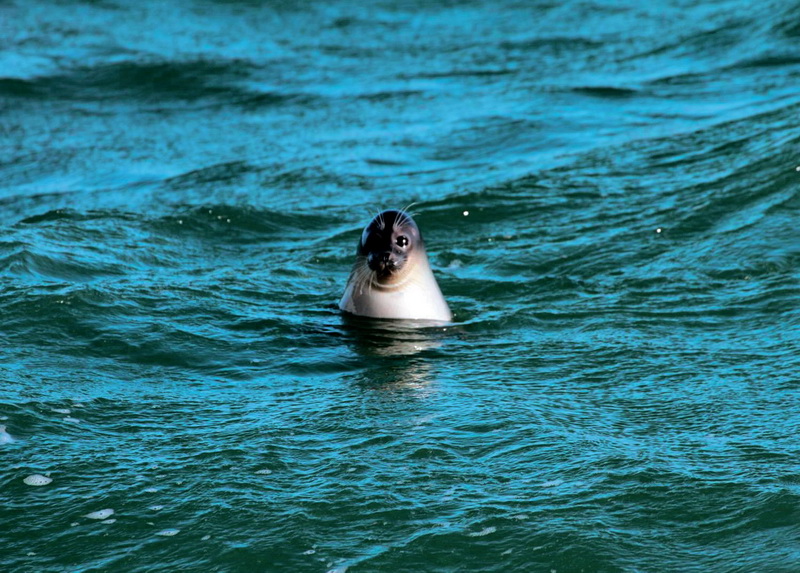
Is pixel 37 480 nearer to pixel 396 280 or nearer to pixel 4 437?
pixel 4 437

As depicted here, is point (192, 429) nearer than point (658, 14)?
Yes

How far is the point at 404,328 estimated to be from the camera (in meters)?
6.98

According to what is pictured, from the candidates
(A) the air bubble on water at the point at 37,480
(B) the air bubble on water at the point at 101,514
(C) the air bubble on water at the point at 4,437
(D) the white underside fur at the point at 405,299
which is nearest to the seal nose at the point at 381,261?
(D) the white underside fur at the point at 405,299

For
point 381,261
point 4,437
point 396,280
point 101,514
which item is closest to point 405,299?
point 396,280

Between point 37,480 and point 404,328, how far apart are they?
8.56ft

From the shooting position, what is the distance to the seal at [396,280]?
700cm

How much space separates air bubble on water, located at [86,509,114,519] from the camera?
15.1 ft

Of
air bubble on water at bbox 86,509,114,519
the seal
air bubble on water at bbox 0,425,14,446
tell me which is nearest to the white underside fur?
the seal

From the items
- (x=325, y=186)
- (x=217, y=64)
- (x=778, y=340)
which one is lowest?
(x=778, y=340)

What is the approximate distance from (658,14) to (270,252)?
1007 centimetres

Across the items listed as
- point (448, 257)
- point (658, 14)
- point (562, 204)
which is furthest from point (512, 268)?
point (658, 14)

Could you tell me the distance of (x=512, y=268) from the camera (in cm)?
841

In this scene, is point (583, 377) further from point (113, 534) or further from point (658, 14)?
point (658, 14)

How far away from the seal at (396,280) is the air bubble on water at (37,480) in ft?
8.38
